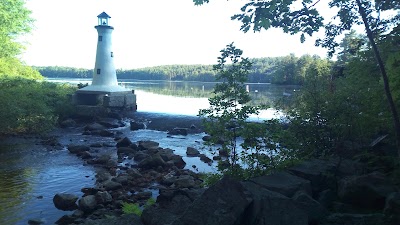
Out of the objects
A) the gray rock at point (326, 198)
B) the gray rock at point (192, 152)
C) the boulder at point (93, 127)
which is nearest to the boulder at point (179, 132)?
the boulder at point (93, 127)

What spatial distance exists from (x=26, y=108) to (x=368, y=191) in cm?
3012

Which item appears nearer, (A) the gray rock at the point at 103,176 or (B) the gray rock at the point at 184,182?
(B) the gray rock at the point at 184,182

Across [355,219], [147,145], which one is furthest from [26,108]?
[355,219]

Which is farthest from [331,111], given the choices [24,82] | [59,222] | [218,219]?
[24,82]

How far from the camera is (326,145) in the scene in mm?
11602

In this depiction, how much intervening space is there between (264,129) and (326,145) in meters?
3.19

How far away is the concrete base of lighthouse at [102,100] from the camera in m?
40.4

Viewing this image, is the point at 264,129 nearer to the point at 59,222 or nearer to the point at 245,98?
the point at 245,98

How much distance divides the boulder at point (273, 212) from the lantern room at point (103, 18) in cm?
4638

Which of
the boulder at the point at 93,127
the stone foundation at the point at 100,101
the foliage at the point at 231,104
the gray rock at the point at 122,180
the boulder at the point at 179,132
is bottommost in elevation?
the boulder at the point at 179,132

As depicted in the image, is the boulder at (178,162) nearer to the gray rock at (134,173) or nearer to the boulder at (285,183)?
the gray rock at (134,173)

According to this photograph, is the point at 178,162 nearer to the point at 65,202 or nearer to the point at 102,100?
the point at 65,202

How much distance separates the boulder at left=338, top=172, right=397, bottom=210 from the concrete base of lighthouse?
36.3 meters

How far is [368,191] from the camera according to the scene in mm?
7227
